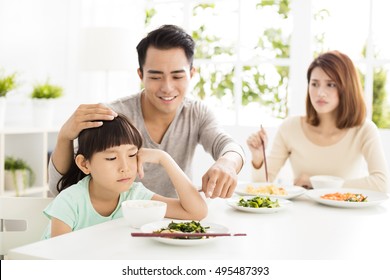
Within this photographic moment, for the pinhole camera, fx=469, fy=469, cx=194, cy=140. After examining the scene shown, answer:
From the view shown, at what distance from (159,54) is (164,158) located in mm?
565

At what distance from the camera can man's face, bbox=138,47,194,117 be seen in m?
1.95

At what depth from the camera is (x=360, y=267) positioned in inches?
41.1

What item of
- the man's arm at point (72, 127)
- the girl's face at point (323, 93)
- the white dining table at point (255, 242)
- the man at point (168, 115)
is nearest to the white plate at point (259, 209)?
the white dining table at point (255, 242)

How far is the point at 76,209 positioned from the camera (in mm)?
1438

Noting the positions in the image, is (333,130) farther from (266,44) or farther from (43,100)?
(43,100)

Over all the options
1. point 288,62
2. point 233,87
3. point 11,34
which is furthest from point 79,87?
point 288,62

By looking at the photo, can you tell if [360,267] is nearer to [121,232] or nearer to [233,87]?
[121,232]

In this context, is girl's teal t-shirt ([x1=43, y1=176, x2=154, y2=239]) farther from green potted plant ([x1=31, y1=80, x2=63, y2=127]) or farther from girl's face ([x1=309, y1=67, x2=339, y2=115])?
green potted plant ([x1=31, y1=80, x2=63, y2=127])

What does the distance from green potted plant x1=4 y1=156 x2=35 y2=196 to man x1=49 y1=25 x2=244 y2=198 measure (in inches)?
65.2

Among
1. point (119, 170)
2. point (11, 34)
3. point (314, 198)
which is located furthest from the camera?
point (11, 34)

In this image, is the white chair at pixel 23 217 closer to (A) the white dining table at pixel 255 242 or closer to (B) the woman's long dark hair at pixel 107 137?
(B) the woman's long dark hair at pixel 107 137

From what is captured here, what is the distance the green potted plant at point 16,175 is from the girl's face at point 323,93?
214 centimetres

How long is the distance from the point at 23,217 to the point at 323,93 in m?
1.69

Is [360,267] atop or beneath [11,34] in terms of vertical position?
A: beneath
